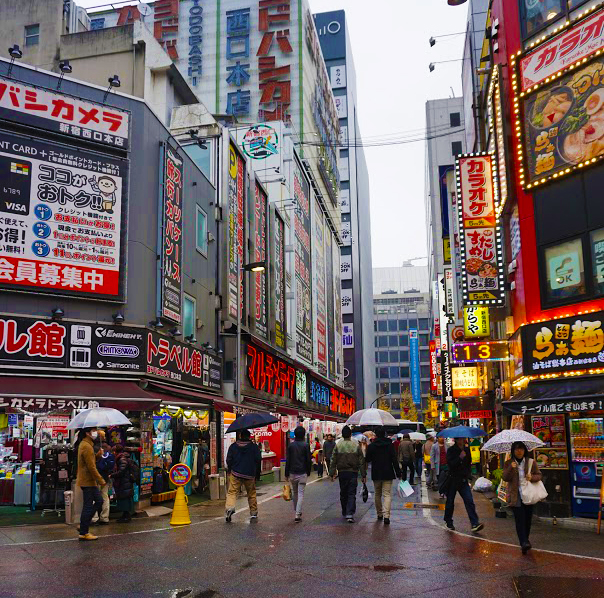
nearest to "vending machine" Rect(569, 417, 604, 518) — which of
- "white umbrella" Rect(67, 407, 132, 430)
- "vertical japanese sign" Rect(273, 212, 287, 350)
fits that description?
"white umbrella" Rect(67, 407, 132, 430)

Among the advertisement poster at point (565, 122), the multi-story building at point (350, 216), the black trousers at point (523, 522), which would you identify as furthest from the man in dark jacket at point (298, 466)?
the multi-story building at point (350, 216)

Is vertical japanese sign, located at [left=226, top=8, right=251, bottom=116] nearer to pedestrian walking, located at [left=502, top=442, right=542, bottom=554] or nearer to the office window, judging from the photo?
the office window

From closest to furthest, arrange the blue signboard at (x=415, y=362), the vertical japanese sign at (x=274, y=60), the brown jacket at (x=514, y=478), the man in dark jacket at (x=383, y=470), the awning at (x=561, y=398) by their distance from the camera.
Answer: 1. the brown jacket at (x=514, y=478)
2. the awning at (x=561, y=398)
3. the man in dark jacket at (x=383, y=470)
4. the vertical japanese sign at (x=274, y=60)
5. the blue signboard at (x=415, y=362)

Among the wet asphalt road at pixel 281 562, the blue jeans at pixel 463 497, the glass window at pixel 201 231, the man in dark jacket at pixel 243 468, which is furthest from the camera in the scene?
the glass window at pixel 201 231

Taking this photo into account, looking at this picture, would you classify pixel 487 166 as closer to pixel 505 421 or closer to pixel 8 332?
pixel 505 421

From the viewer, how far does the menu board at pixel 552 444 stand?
13.7m

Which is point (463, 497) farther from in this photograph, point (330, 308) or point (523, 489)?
point (330, 308)

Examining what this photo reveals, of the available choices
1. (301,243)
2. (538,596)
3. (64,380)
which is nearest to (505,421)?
(64,380)

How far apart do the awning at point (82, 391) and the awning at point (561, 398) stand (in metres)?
8.11

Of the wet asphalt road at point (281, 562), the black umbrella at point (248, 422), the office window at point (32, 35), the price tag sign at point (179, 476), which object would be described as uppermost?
the office window at point (32, 35)

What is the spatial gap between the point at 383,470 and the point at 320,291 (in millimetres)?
37418

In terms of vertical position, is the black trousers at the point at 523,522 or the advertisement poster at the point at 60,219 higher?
the advertisement poster at the point at 60,219

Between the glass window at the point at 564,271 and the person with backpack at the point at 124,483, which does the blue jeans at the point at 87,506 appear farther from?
the glass window at the point at 564,271

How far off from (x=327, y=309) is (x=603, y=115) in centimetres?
4059
